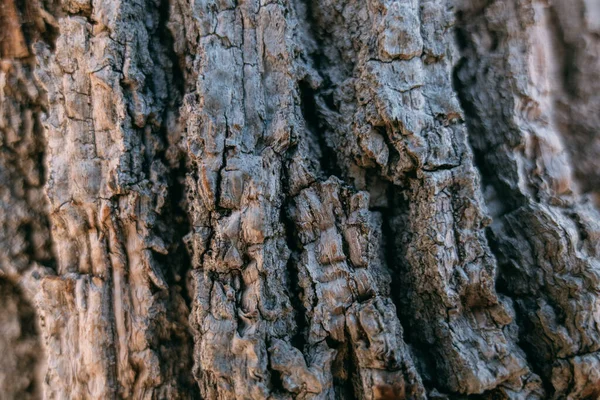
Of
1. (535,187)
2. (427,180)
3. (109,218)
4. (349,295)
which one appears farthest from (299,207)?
(535,187)

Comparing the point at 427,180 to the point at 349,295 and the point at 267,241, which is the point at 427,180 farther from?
the point at 267,241

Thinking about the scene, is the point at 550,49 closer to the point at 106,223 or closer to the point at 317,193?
the point at 317,193

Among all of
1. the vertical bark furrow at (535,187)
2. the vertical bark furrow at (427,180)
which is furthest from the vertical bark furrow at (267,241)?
the vertical bark furrow at (535,187)

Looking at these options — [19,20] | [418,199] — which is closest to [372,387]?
[418,199]

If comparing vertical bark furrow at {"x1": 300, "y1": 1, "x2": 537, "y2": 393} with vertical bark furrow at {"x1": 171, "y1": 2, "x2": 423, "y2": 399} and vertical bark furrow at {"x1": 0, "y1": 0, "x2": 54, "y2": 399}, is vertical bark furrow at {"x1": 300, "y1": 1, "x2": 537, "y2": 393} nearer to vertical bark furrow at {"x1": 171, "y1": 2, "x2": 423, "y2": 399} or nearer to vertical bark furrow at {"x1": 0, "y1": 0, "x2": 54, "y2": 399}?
vertical bark furrow at {"x1": 171, "y1": 2, "x2": 423, "y2": 399}

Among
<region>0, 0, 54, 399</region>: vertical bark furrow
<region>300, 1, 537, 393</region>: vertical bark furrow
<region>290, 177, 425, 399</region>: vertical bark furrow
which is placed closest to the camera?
<region>290, 177, 425, 399</region>: vertical bark furrow

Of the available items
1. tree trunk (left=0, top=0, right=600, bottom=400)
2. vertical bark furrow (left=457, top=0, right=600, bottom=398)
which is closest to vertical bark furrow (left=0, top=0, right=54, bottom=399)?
tree trunk (left=0, top=0, right=600, bottom=400)

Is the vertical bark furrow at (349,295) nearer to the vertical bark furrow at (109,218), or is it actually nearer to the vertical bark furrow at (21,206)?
the vertical bark furrow at (109,218)
